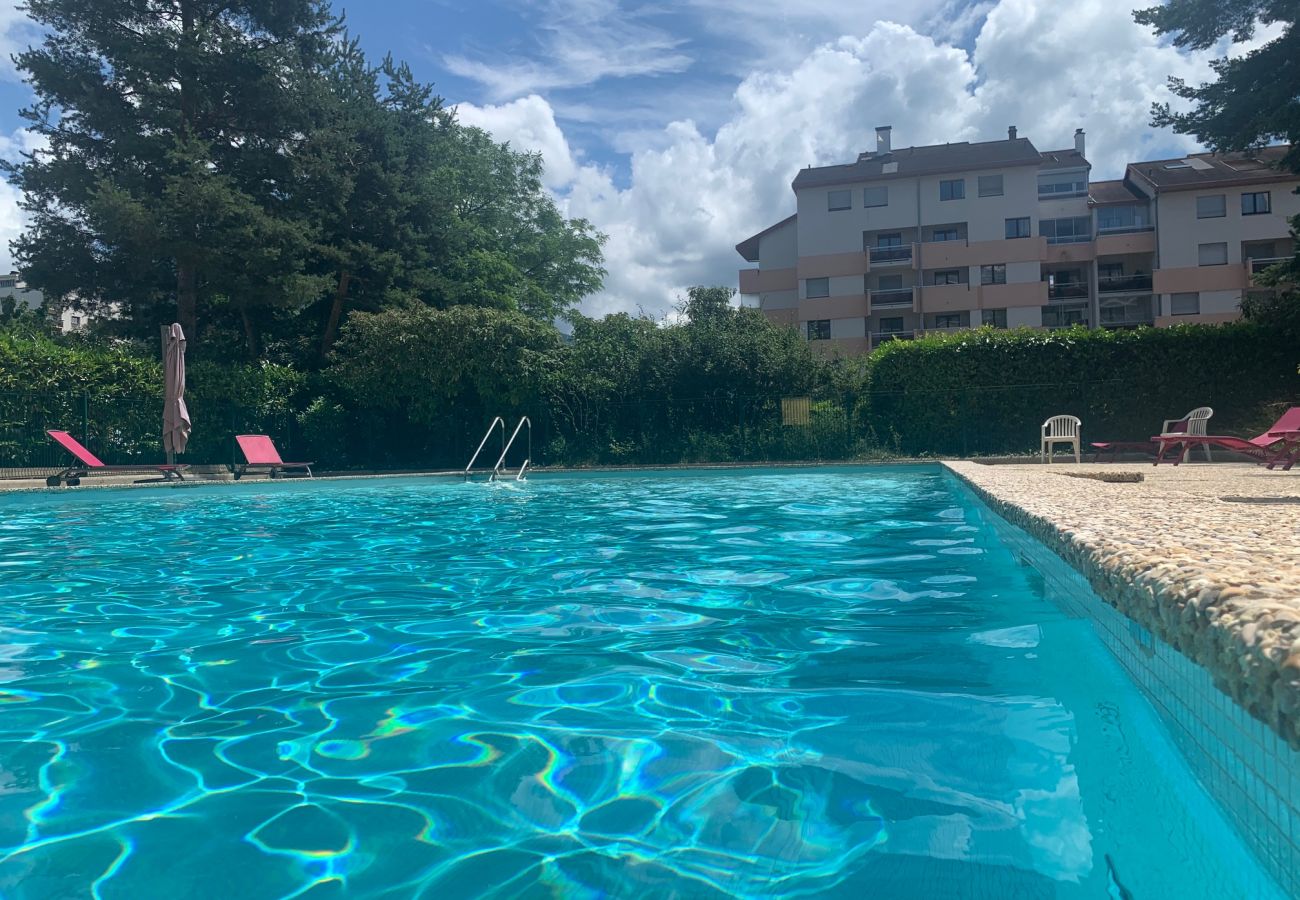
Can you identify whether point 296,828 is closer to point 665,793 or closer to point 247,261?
point 665,793

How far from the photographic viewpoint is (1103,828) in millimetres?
2107

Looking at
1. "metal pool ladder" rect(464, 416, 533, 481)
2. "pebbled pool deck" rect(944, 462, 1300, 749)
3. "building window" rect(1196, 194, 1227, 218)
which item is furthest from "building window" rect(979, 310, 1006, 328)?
"pebbled pool deck" rect(944, 462, 1300, 749)

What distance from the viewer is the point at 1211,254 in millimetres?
40125

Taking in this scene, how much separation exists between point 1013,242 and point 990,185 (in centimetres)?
330

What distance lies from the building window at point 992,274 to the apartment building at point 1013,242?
0.07 metres

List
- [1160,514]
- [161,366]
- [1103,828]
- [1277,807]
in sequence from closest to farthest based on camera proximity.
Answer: [1277,807] → [1103,828] → [1160,514] → [161,366]

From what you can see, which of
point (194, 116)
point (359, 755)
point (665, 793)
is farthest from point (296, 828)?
point (194, 116)

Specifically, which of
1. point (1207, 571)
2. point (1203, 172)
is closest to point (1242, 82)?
point (1207, 571)

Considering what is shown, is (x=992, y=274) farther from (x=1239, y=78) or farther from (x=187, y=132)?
(x=187, y=132)

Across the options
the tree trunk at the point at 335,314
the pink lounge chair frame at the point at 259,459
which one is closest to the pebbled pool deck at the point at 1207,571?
the pink lounge chair frame at the point at 259,459

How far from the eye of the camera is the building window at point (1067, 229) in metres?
43.8

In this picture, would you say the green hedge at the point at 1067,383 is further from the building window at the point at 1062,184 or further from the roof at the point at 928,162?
the building window at the point at 1062,184

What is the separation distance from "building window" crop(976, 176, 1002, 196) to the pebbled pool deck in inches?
1626

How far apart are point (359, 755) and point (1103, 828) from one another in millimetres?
2134
